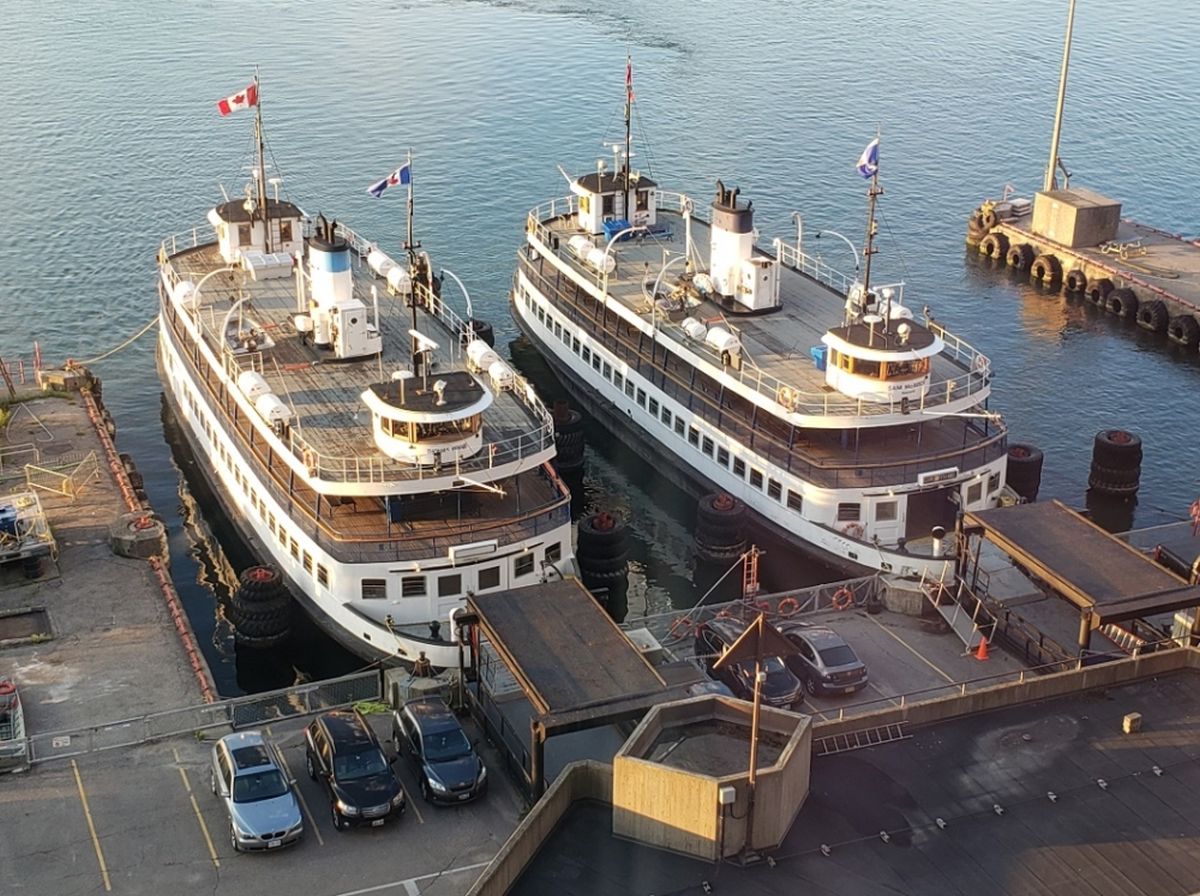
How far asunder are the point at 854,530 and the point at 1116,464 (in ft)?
53.2

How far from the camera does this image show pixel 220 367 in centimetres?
6225

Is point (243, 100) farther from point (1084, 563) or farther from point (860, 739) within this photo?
point (860, 739)

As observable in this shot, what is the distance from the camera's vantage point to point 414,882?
39000mm

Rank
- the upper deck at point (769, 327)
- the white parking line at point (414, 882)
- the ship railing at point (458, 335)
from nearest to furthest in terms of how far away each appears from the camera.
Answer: the white parking line at point (414, 882) < the ship railing at point (458, 335) < the upper deck at point (769, 327)

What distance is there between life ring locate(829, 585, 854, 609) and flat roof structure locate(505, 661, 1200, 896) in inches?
677

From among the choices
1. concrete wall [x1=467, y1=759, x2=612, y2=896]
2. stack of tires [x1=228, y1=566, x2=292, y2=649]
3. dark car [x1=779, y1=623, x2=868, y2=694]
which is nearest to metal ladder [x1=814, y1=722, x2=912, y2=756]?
concrete wall [x1=467, y1=759, x2=612, y2=896]

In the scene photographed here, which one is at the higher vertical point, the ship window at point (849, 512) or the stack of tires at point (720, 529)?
the ship window at point (849, 512)

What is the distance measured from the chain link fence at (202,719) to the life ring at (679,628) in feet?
33.3

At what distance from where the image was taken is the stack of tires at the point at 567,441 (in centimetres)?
6712

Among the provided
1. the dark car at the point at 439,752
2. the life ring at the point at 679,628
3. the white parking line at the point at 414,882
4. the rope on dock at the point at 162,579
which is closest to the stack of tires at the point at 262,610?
the rope on dock at the point at 162,579

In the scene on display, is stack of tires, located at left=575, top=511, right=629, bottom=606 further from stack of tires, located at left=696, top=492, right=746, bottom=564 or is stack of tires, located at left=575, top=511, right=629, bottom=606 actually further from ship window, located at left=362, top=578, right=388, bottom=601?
ship window, located at left=362, top=578, right=388, bottom=601

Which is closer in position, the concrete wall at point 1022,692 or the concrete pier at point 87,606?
the concrete wall at point 1022,692

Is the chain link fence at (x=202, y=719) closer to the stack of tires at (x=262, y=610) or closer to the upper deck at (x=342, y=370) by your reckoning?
the stack of tires at (x=262, y=610)

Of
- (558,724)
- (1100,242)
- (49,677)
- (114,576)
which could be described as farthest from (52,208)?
(558,724)
